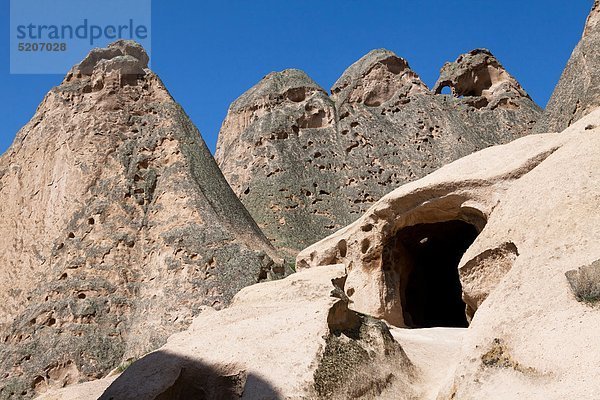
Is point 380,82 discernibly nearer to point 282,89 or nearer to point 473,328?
point 282,89

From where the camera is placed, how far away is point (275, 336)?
21.9 feet

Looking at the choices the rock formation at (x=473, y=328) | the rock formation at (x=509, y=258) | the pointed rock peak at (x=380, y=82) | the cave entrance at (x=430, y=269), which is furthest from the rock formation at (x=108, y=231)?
the pointed rock peak at (x=380, y=82)

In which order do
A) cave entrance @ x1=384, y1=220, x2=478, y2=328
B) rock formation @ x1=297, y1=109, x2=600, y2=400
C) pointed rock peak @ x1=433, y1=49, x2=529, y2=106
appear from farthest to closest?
pointed rock peak @ x1=433, y1=49, x2=529, y2=106
cave entrance @ x1=384, y1=220, x2=478, y2=328
rock formation @ x1=297, y1=109, x2=600, y2=400

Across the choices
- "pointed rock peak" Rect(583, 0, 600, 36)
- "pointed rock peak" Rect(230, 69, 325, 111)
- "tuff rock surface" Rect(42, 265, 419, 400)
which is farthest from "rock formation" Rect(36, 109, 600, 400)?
"pointed rock peak" Rect(230, 69, 325, 111)

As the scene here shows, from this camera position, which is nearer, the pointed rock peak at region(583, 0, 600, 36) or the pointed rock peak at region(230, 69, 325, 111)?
the pointed rock peak at region(583, 0, 600, 36)

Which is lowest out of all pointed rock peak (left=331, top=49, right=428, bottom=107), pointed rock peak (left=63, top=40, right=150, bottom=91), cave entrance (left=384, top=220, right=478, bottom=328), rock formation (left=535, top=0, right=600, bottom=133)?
cave entrance (left=384, top=220, right=478, bottom=328)

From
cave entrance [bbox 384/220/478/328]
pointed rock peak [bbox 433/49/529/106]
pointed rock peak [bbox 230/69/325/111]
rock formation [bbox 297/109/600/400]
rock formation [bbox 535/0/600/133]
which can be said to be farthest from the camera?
pointed rock peak [bbox 433/49/529/106]

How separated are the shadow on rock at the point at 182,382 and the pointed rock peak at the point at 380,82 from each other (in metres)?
21.3

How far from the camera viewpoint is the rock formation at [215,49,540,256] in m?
24.0

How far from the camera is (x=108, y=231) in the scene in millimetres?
13805

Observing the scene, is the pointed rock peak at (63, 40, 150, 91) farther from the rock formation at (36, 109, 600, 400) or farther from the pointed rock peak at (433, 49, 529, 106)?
the pointed rock peak at (433, 49, 529, 106)

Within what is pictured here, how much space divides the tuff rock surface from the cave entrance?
14.2ft

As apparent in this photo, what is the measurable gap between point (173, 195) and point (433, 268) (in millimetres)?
5528

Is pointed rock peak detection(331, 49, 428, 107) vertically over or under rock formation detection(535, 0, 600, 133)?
over
